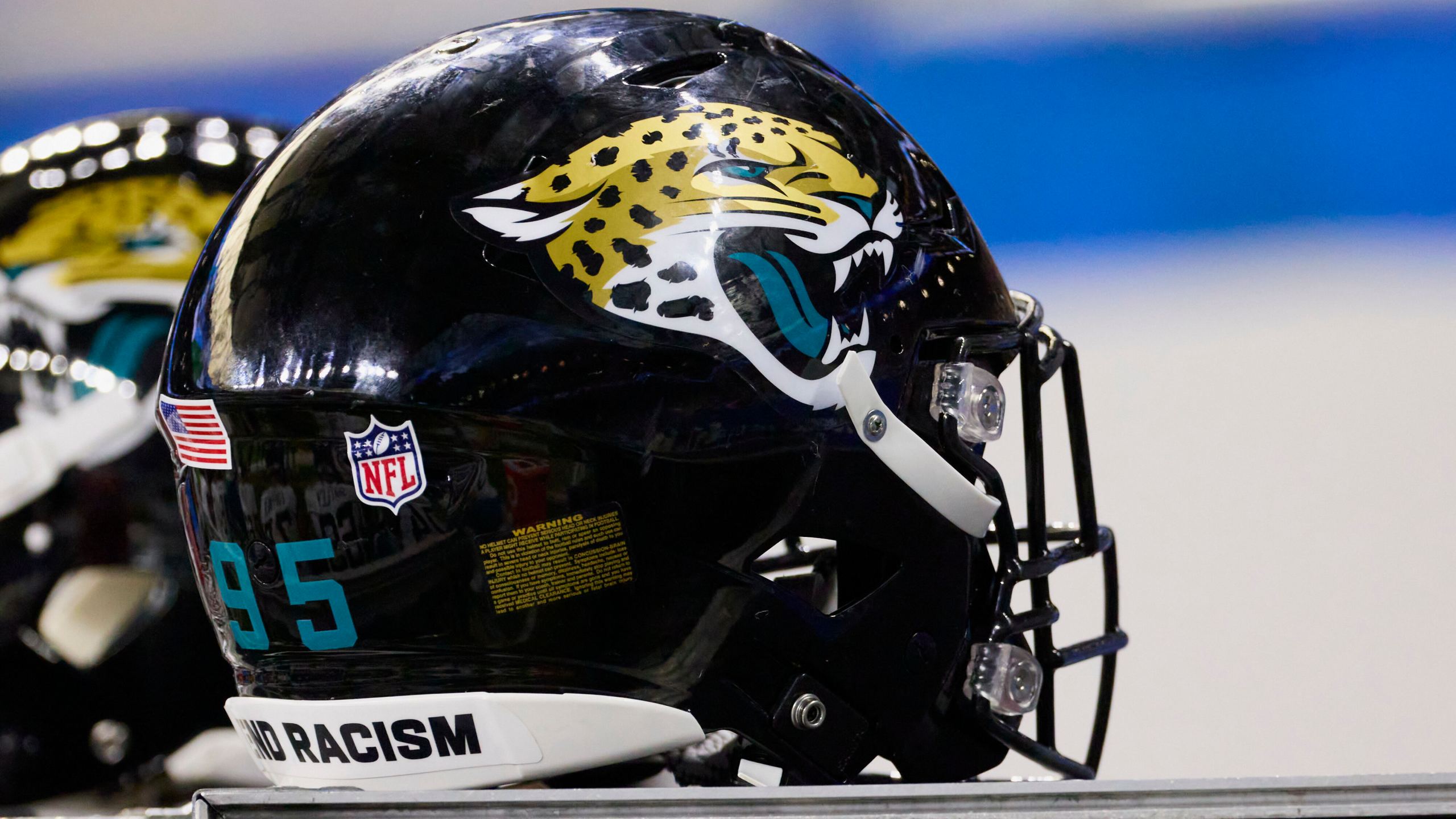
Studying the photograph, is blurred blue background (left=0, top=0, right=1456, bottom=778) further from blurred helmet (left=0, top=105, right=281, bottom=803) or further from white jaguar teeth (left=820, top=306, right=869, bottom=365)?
white jaguar teeth (left=820, top=306, right=869, bottom=365)

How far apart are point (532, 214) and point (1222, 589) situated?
138 cm

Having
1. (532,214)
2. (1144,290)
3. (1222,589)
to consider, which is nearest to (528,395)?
(532,214)

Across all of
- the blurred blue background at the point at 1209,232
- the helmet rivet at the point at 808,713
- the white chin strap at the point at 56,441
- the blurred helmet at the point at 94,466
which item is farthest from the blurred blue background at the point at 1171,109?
the helmet rivet at the point at 808,713

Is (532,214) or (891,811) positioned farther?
(532,214)

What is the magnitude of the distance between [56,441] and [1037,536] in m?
0.89

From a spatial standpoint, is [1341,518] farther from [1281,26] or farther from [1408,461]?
[1281,26]

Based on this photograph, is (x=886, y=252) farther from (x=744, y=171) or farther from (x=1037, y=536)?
(x=1037, y=536)

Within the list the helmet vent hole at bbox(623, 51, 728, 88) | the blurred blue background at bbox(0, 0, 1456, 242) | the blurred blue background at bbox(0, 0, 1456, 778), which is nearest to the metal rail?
the helmet vent hole at bbox(623, 51, 728, 88)

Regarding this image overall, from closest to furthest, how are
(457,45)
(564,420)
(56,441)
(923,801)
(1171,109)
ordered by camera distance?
1. (923,801)
2. (564,420)
3. (457,45)
4. (56,441)
5. (1171,109)

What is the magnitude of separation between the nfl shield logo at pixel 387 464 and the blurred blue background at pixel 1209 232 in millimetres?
1251

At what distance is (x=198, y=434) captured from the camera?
71 centimetres

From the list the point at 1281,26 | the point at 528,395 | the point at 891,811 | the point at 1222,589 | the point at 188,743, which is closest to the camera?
the point at 891,811

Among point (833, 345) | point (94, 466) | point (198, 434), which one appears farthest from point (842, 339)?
point (94, 466)

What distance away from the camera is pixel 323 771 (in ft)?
2.31
